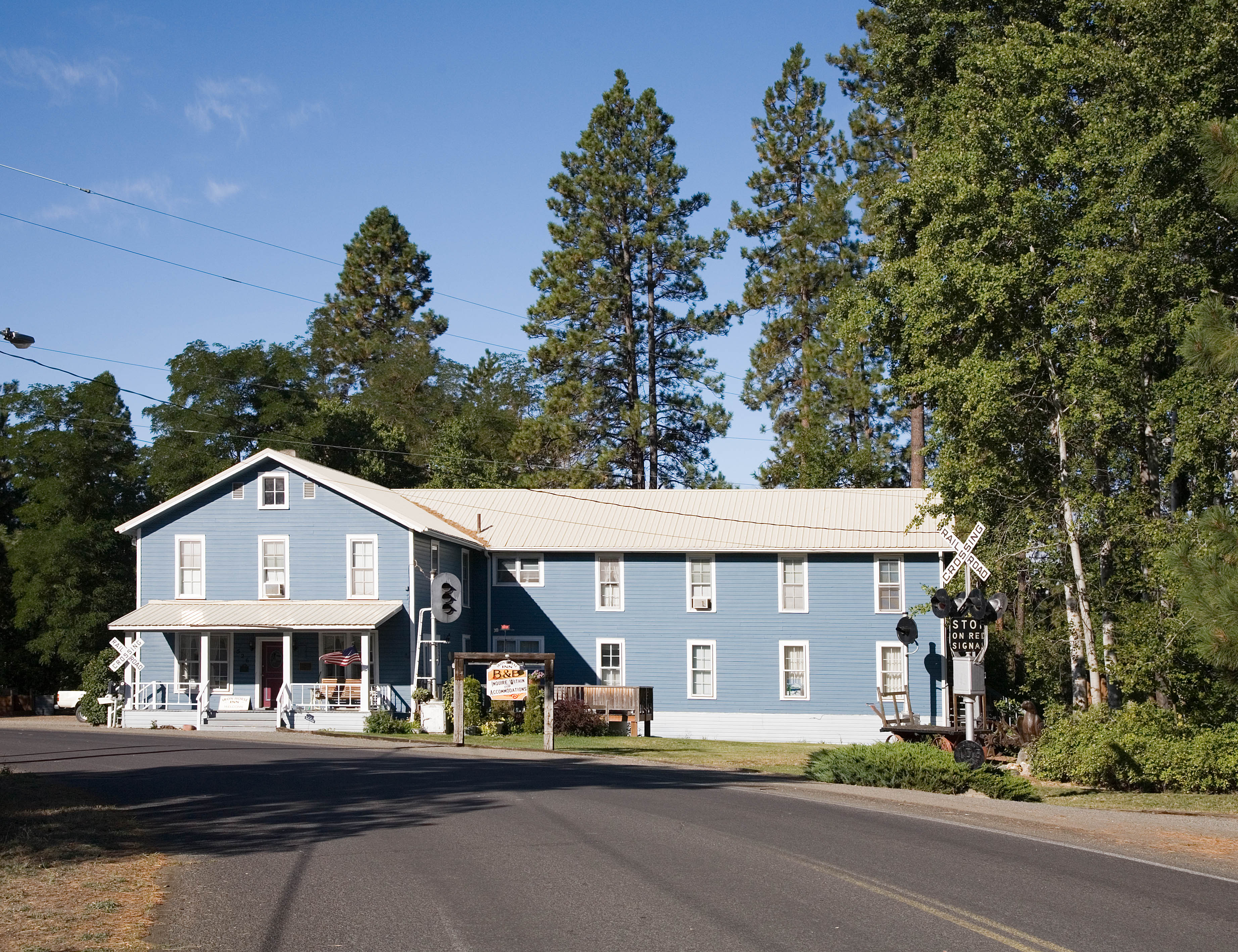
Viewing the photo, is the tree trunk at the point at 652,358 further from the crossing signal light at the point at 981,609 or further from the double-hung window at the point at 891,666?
the crossing signal light at the point at 981,609

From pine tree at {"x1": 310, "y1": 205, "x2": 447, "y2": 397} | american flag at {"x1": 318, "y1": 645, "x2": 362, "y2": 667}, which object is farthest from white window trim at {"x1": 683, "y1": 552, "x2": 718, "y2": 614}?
pine tree at {"x1": 310, "y1": 205, "x2": 447, "y2": 397}

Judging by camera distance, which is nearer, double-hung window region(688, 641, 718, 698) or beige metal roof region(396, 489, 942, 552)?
double-hung window region(688, 641, 718, 698)

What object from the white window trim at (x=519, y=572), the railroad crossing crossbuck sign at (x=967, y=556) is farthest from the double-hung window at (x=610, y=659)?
the railroad crossing crossbuck sign at (x=967, y=556)

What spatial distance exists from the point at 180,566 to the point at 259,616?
12.7 ft

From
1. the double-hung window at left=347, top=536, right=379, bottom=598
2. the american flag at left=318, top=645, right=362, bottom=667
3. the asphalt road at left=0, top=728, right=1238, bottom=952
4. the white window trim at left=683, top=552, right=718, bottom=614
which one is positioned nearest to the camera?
the asphalt road at left=0, top=728, right=1238, bottom=952

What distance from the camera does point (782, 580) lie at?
3847 cm

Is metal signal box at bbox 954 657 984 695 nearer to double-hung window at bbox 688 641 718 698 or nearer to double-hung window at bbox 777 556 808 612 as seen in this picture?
double-hung window at bbox 777 556 808 612

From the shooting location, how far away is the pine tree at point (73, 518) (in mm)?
46438

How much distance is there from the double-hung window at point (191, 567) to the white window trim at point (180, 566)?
10 mm

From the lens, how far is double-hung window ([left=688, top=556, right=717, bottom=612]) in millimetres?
38688

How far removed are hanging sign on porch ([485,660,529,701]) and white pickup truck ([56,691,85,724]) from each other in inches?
690

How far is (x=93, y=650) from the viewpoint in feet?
153

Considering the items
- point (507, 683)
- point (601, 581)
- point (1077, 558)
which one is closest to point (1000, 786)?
point (1077, 558)

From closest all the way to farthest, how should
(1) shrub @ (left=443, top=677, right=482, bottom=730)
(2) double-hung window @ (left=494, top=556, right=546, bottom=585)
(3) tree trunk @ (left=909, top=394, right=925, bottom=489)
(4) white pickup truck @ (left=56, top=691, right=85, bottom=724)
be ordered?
(1) shrub @ (left=443, top=677, right=482, bottom=730) → (4) white pickup truck @ (left=56, top=691, right=85, bottom=724) → (2) double-hung window @ (left=494, top=556, right=546, bottom=585) → (3) tree trunk @ (left=909, top=394, right=925, bottom=489)
